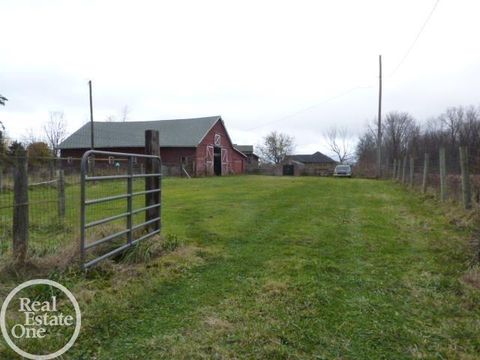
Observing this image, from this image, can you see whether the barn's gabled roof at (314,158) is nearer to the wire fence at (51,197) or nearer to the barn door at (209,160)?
the barn door at (209,160)

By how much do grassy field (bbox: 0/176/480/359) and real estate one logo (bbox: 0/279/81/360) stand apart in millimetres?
96

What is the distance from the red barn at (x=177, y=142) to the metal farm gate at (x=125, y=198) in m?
26.6

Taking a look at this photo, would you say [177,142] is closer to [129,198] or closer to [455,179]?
[455,179]

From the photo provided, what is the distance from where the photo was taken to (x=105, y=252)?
15.7ft

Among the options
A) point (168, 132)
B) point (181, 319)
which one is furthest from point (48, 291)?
point (168, 132)

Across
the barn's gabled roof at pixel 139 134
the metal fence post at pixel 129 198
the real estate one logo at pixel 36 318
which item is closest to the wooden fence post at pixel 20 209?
the real estate one logo at pixel 36 318

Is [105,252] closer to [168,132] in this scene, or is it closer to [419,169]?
[419,169]

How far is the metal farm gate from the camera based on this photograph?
416cm

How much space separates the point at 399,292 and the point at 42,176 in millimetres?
4405

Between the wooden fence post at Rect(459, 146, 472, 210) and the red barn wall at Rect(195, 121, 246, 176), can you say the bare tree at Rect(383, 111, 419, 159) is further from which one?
the wooden fence post at Rect(459, 146, 472, 210)

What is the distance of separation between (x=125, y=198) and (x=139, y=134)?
106ft

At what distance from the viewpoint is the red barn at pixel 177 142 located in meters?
33.8

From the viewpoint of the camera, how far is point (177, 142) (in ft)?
113

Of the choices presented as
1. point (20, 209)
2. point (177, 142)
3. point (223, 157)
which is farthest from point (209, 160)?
point (20, 209)
